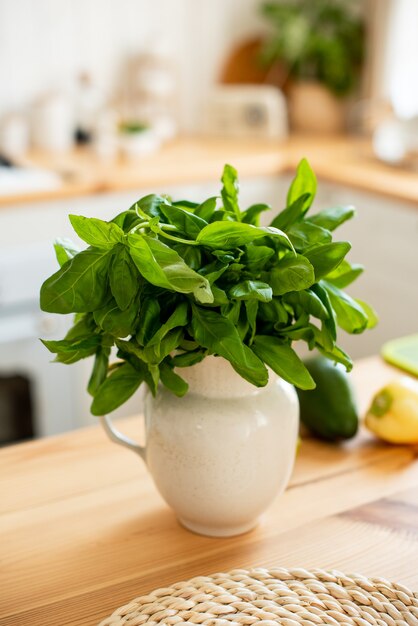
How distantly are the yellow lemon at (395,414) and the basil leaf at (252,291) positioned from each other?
1.29ft

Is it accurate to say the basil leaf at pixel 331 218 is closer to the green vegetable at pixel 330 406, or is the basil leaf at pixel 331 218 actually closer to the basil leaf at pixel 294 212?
the basil leaf at pixel 294 212

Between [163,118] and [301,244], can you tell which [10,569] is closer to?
[301,244]

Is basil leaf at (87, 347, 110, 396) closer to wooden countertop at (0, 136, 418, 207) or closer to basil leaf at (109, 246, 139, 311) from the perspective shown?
basil leaf at (109, 246, 139, 311)

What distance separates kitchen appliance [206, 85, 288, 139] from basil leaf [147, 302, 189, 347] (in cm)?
239

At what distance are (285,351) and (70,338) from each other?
0.21 meters

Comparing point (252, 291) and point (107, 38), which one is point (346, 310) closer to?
point (252, 291)

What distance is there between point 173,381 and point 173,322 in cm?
8

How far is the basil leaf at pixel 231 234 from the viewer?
2.48 feet

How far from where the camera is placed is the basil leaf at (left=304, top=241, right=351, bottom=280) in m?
0.80

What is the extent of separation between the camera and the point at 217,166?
258 centimetres

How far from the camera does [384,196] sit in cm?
237

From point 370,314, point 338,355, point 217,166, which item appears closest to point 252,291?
point 338,355

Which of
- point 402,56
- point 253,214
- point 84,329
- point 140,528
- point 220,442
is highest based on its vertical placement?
point 402,56

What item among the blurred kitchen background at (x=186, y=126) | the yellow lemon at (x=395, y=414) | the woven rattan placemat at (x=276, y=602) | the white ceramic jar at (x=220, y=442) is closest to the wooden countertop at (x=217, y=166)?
the blurred kitchen background at (x=186, y=126)
